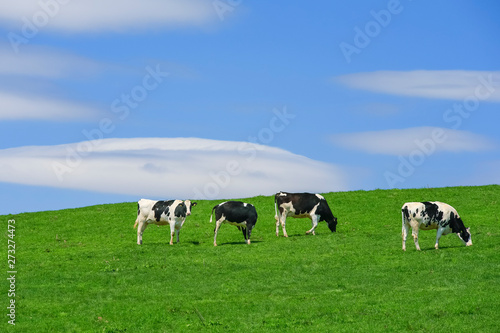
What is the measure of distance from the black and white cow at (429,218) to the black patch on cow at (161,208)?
499 inches

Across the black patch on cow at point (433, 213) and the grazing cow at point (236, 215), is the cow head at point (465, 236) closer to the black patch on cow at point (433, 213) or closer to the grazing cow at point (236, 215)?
the black patch on cow at point (433, 213)

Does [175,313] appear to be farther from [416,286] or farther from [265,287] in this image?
[416,286]

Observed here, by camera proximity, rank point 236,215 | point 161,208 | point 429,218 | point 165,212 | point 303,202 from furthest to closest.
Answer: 1. point 303,202
2. point 161,208
3. point 165,212
4. point 236,215
5. point 429,218

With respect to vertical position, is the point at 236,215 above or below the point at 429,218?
above

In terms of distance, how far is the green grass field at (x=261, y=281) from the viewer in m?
21.4

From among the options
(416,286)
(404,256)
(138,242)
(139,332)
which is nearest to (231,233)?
(138,242)

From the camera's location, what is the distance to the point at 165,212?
3659 cm

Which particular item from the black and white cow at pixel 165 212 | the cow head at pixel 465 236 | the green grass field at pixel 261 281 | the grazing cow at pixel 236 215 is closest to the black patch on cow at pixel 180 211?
the black and white cow at pixel 165 212

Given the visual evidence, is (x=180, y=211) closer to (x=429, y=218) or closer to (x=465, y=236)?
(x=429, y=218)

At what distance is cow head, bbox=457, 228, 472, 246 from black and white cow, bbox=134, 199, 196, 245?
45.2 feet

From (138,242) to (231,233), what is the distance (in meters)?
6.36

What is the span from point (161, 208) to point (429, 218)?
14116 millimetres

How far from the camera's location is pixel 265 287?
26.3 m

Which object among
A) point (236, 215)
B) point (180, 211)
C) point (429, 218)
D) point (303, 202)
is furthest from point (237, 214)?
point (429, 218)
